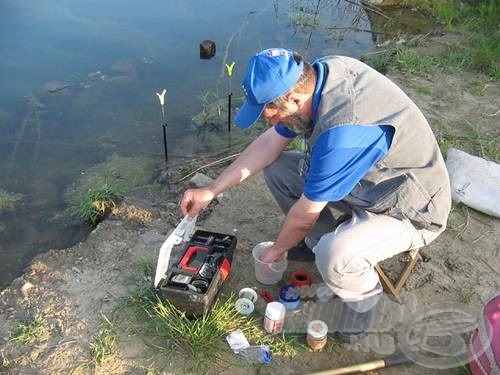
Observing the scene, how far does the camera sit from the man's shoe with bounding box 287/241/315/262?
328 centimetres

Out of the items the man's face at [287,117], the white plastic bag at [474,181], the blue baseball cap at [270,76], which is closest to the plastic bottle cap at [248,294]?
the man's face at [287,117]

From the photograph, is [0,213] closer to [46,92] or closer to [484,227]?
[46,92]

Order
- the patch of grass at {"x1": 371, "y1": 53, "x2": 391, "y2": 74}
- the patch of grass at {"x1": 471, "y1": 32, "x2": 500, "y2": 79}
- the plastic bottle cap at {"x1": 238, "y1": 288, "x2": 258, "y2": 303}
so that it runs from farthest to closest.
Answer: the patch of grass at {"x1": 371, "y1": 53, "x2": 391, "y2": 74}
the patch of grass at {"x1": 471, "y1": 32, "x2": 500, "y2": 79}
the plastic bottle cap at {"x1": 238, "y1": 288, "x2": 258, "y2": 303}

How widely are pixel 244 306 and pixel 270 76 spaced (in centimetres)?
134

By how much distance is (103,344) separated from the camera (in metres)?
2.72

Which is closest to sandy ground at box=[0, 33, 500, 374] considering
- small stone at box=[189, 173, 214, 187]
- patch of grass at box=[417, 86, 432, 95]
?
small stone at box=[189, 173, 214, 187]

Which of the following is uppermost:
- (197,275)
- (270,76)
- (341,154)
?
(270,76)

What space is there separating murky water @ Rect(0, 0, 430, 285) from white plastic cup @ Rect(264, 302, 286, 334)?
1716 mm

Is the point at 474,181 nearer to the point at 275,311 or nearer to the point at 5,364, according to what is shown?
the point at 275,311

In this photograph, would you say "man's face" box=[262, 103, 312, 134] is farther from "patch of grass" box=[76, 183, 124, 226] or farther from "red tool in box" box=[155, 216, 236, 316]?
"patch of grass" box=[76, 183, 124, 226]

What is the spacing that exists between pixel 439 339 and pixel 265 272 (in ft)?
3.41

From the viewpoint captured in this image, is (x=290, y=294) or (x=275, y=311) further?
(x=290, y=294)

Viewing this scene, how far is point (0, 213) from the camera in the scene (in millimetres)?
3898

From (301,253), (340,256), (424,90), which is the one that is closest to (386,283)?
(301,253)
